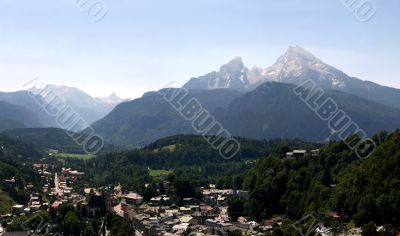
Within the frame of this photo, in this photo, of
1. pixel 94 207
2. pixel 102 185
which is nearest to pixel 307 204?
pixel 94 207

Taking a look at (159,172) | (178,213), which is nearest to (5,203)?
(178,213)

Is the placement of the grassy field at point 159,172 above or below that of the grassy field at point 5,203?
above

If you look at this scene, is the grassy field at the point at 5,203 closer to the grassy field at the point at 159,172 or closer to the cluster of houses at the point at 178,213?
the cluster of houses at the point at 178,213

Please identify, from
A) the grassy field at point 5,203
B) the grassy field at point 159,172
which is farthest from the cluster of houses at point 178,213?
the grassy field at point 159,172

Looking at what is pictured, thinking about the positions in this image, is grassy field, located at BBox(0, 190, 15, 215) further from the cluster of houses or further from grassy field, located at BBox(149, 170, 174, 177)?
grassy field, located at BBox(149, 170, 174, 177)

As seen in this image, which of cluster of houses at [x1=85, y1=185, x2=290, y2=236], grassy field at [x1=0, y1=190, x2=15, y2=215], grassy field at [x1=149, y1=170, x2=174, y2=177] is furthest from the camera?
grassy field at [x1=149, y1=170, x2=174, y2=177]

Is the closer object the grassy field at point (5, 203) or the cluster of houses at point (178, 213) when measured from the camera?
the cluster of houses at point (178, 213)

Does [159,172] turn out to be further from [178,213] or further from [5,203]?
[178,213]

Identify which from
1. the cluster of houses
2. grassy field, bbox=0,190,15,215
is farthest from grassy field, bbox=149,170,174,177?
grassy field, bbox=0,190,15,215
